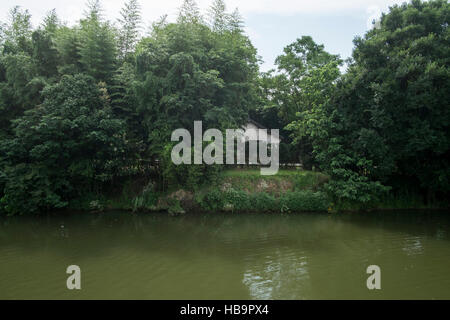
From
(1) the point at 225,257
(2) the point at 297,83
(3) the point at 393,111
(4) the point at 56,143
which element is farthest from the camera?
(2) the point at 297,83

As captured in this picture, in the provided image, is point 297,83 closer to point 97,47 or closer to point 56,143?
point 97,47

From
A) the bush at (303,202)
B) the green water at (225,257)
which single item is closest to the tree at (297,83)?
the bush at (303,202)

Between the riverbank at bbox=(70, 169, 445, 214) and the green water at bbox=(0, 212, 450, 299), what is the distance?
116 centimetres

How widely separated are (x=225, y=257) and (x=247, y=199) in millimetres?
5694

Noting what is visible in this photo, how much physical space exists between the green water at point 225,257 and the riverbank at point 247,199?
3.81ft

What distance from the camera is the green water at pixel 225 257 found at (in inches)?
223

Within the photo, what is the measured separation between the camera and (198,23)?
14.3m

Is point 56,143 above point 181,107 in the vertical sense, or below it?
below

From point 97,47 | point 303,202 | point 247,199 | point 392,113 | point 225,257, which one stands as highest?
point 97,47

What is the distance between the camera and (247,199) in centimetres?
1312

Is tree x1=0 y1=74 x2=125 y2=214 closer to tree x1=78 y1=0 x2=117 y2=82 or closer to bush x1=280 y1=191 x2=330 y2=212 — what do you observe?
tree x1=78 y1=0 x2=117 y2=82

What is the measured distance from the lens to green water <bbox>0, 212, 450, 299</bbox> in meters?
5.68

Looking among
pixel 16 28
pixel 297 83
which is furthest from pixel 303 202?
pixel 16 28
